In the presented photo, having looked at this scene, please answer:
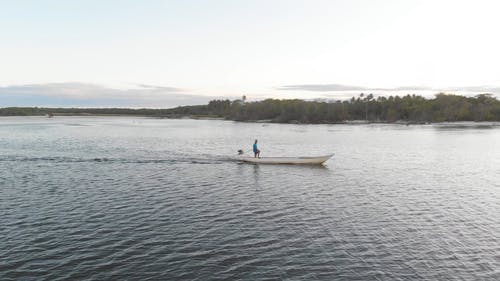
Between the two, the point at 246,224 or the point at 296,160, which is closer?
the point at 246,224

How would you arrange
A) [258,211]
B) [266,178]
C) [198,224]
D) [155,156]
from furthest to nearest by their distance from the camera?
[155,156] → [266,178] → [258,211] → [198,224]

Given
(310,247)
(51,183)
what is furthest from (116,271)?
(51,183)

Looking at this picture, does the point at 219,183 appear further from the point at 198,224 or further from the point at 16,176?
the point at 16,176

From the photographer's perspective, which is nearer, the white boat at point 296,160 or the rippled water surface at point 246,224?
the rippled water surface at point 246,224

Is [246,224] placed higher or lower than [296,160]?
lower

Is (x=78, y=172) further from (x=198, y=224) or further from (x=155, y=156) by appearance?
(x=198, y=224)

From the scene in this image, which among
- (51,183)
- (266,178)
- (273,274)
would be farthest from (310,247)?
(51,183)

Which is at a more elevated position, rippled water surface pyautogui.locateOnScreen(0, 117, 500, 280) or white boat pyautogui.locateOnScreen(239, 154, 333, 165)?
white boat pyautogui.locateOnScreen(239, 154, 333, 165)

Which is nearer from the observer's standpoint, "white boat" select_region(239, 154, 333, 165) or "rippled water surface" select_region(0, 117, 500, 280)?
"rippled water surface" select_region(0, 117, 500, 280)

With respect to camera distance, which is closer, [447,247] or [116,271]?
[116,271]

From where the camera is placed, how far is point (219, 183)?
38156 millimetres

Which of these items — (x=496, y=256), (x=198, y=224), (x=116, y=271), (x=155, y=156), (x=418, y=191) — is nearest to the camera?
(x=116, y=271)

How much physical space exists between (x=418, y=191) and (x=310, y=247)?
18.8m

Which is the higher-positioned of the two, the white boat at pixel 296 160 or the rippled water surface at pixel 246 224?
the white boat at pixel 296 160
